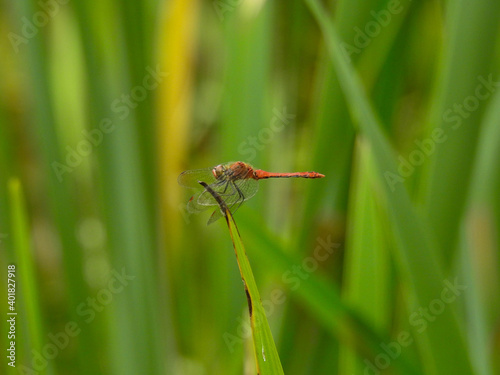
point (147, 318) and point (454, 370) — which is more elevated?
point (147, 318)

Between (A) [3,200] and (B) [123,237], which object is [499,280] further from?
(A) [3,200]

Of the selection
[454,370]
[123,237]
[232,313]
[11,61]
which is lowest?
[454,370]

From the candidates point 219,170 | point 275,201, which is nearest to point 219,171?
point 219,170

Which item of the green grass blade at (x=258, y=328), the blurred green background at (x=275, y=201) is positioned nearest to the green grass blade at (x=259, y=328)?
the green grass blade at (x=258, y=328)

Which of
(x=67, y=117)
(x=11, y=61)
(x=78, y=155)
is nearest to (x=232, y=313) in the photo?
(x=78, y=155)

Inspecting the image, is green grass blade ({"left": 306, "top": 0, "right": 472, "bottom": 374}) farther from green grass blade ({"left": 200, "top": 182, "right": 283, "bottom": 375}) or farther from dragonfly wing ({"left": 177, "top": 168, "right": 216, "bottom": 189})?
dragonfly wing ({"left": 177, "top": 168, "right": 216, "bottom": 189})

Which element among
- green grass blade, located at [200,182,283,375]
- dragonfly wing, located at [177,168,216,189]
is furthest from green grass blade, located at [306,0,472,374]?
dragonfly wing, located at [177,168,216,189]
